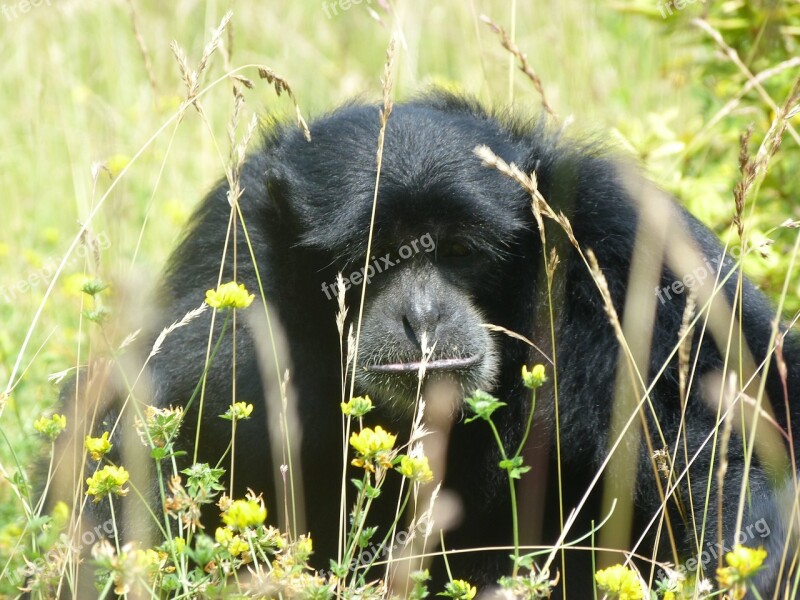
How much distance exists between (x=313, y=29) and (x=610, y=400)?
322 inches

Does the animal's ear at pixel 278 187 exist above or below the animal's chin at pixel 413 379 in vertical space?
above

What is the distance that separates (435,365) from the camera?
14.1ft

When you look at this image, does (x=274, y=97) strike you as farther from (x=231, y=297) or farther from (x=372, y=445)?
(x=372, y=445)

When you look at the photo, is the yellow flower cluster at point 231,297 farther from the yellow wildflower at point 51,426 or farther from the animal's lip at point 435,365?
the animal's lip at point 435,365

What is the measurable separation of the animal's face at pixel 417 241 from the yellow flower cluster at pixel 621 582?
5.58ft

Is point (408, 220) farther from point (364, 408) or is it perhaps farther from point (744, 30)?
point (744, 30)

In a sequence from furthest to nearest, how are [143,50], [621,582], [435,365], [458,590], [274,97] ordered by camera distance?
[274,97] → [143,50] → [435,365] → [458,590] → [621,582]

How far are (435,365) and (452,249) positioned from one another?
677mm

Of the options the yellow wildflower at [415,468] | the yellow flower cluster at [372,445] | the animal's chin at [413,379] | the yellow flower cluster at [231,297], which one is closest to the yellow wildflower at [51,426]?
the yellow flower cluster at [231,297]

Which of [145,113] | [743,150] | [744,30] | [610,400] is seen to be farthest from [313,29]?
[743,150]

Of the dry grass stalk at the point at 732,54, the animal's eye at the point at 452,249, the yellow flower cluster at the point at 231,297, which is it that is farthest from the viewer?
the animal's eye at the point at 452,249

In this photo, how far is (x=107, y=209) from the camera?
Answer: 6.72 metres

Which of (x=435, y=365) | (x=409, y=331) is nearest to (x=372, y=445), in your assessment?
(x=435, y=365)

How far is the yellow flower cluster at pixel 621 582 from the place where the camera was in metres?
2.64
